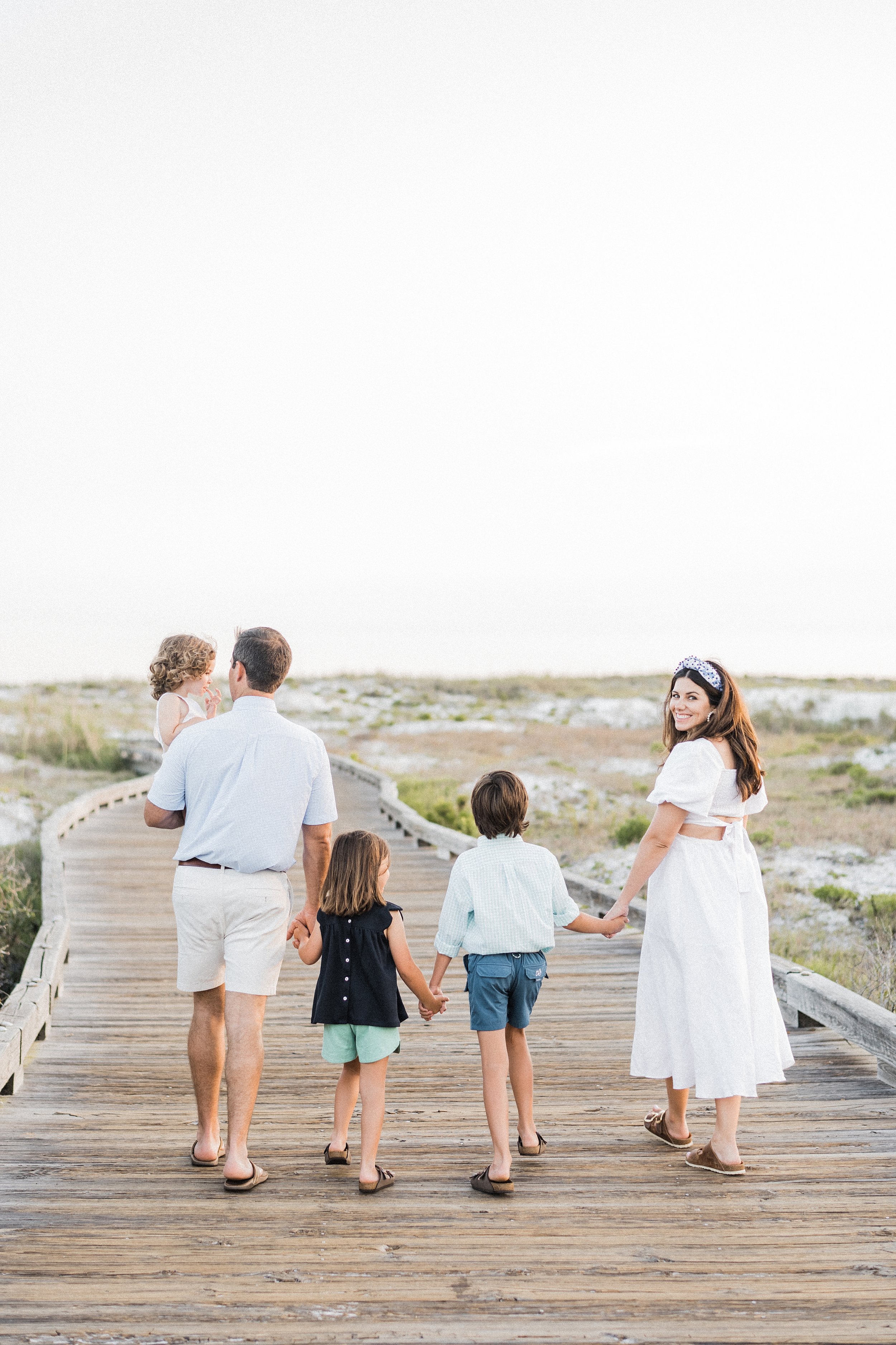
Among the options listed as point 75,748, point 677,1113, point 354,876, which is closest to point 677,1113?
point 677,1113

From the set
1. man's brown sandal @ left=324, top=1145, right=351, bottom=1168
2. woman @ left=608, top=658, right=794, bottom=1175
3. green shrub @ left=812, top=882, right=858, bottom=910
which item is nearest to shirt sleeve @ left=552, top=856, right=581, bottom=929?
woman @ left=608, top=658, right=794, bottom=1175

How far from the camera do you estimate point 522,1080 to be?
4.09 meters

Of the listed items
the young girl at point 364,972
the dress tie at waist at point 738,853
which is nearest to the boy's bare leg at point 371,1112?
the young girl at point 364,972

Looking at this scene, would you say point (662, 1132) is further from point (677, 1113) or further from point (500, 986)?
point (500, 986)

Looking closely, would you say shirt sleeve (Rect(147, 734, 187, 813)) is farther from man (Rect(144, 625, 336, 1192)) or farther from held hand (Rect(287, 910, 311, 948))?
held hand (Rect(287, 910, 311, 948))

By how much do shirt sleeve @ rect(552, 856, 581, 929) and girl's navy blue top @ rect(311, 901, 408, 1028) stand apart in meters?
0.62

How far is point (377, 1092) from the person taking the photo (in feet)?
12.8

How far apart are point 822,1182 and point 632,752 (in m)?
30.2

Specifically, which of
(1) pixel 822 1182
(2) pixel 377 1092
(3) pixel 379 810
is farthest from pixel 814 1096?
(3) pixel 379 810

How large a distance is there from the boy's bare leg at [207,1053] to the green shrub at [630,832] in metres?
12.6

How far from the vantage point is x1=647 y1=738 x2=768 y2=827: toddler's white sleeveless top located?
158 inches

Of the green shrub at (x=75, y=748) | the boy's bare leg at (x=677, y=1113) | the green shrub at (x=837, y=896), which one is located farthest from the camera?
the green shrub at (x=75, y=748)

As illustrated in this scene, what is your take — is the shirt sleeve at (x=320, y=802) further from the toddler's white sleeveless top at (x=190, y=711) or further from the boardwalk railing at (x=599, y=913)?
the boardwalk railing at (x=599, y=913)

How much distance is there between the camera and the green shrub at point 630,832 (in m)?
16.3
